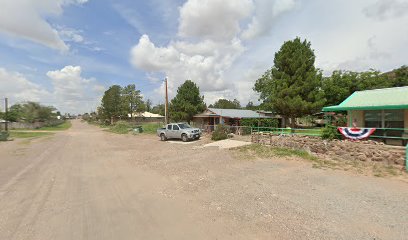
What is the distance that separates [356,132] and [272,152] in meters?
4.71

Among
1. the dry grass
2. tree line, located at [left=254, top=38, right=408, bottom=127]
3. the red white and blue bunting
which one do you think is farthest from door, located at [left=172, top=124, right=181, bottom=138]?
the red white and blue bunting

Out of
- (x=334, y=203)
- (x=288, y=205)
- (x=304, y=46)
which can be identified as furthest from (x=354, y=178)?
(x=304, y=46)

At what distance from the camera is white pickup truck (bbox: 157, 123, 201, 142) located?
70.9 ft

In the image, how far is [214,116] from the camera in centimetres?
3162

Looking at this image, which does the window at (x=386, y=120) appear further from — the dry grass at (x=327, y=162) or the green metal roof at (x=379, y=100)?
the dry grass at (x=327, y=162)

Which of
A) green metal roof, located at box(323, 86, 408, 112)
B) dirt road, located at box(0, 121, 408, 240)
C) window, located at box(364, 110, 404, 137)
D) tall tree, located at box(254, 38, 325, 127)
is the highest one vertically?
tall tree, located at box(254, 38, 325, 127)

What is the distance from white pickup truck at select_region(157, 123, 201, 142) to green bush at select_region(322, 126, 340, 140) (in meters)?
11.2

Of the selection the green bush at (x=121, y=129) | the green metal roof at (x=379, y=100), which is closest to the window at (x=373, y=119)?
the green metal roof at (x=379, y=100)

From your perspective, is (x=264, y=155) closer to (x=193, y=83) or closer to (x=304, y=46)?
(x=304, y=46)

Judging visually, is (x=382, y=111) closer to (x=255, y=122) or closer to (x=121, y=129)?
(x=255, y=122)

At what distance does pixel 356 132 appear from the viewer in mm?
13047

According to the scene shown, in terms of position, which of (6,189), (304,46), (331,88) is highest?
(304,46)

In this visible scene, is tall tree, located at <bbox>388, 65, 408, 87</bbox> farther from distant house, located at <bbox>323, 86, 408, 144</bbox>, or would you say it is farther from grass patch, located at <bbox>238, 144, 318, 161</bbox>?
grass patch, located at <bbox>238, 144, 318, 161</bbox>

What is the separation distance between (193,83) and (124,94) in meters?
29.9
